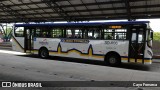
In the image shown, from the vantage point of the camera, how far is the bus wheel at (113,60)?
42.7ft

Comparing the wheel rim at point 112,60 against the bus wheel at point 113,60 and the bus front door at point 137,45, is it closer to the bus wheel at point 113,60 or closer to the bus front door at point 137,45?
the bus wheel at point 113,60

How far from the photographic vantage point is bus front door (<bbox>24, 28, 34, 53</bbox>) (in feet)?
55.9

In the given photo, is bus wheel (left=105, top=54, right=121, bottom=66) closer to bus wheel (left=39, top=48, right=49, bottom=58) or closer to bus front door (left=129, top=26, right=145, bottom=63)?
bus front door (left=129, top=26, right=145, bottom=63)

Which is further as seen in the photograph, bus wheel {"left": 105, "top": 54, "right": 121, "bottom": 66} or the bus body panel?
bus wheel {"left": 105, "top": 54, "right": 121, "bottom": 66}

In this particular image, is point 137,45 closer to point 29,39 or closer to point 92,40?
point 92,40

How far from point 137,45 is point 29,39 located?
9.20 m

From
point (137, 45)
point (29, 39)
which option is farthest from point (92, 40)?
point (29, 39)

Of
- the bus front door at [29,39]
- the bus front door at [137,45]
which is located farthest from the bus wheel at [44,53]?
the bus front door at [137,45]

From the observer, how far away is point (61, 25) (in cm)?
1524

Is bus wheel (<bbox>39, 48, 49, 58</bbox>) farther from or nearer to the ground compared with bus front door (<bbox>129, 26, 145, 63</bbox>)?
nearer to the ground

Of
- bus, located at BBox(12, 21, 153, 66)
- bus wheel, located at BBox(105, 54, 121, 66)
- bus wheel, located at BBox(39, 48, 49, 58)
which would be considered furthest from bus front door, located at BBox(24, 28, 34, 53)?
bus wheel, located at BBox(105, 54, 121, 66)

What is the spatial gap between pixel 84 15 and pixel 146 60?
48.0ft

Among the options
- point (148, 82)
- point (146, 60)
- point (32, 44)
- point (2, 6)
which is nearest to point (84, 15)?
point (32, 44)

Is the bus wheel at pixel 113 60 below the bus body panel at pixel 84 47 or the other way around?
below
